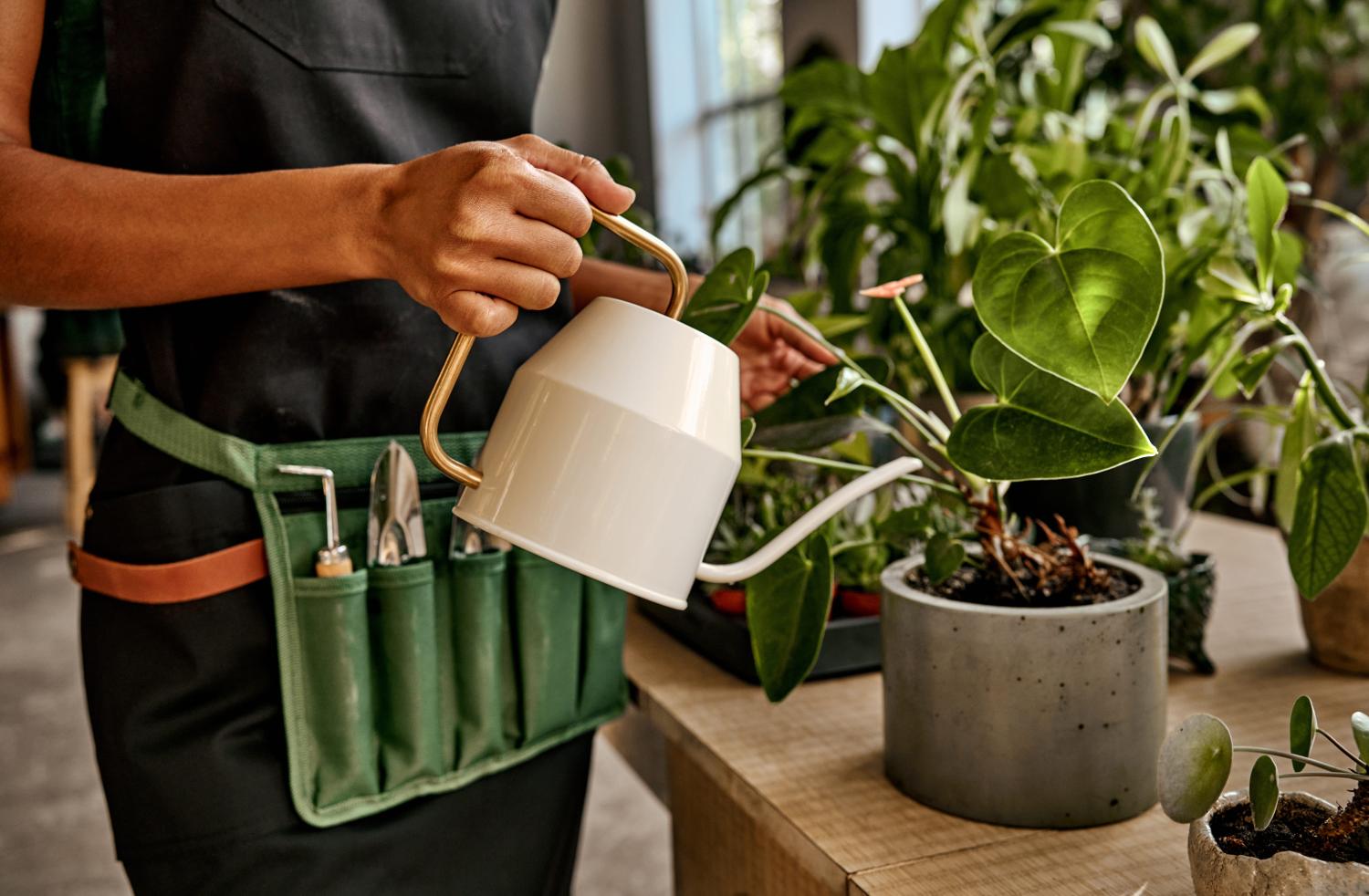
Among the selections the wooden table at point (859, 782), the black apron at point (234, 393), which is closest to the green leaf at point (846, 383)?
the wooden table at point (859, 782)

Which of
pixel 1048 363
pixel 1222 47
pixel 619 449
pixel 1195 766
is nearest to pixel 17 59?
pixel 619 449

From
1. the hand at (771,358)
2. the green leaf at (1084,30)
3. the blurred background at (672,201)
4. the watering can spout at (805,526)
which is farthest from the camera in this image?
the blurred background at (672,201)

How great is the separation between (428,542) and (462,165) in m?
0.38

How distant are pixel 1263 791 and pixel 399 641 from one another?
1.83 feet

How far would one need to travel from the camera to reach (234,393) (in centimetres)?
77

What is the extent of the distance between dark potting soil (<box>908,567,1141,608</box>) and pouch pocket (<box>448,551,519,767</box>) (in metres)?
0.32

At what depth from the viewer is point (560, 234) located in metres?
0.56

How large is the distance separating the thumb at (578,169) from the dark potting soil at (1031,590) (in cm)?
32

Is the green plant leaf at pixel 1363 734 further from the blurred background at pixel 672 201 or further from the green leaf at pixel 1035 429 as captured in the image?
the blurred background at pixel 672 201

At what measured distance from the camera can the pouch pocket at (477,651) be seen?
2.81ft

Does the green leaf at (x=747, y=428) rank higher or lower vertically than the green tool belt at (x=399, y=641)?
higher

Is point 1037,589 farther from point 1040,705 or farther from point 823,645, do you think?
point 823,645

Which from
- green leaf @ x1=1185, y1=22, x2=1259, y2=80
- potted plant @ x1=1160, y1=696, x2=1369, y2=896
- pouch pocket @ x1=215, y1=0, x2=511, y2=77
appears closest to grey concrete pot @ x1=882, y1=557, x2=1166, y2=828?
potted plant @ x1=1160, y1=696, x2=1369, y2=896

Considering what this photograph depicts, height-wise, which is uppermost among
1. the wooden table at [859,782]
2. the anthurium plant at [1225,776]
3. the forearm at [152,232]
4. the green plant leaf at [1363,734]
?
the forearm at [152,232]
